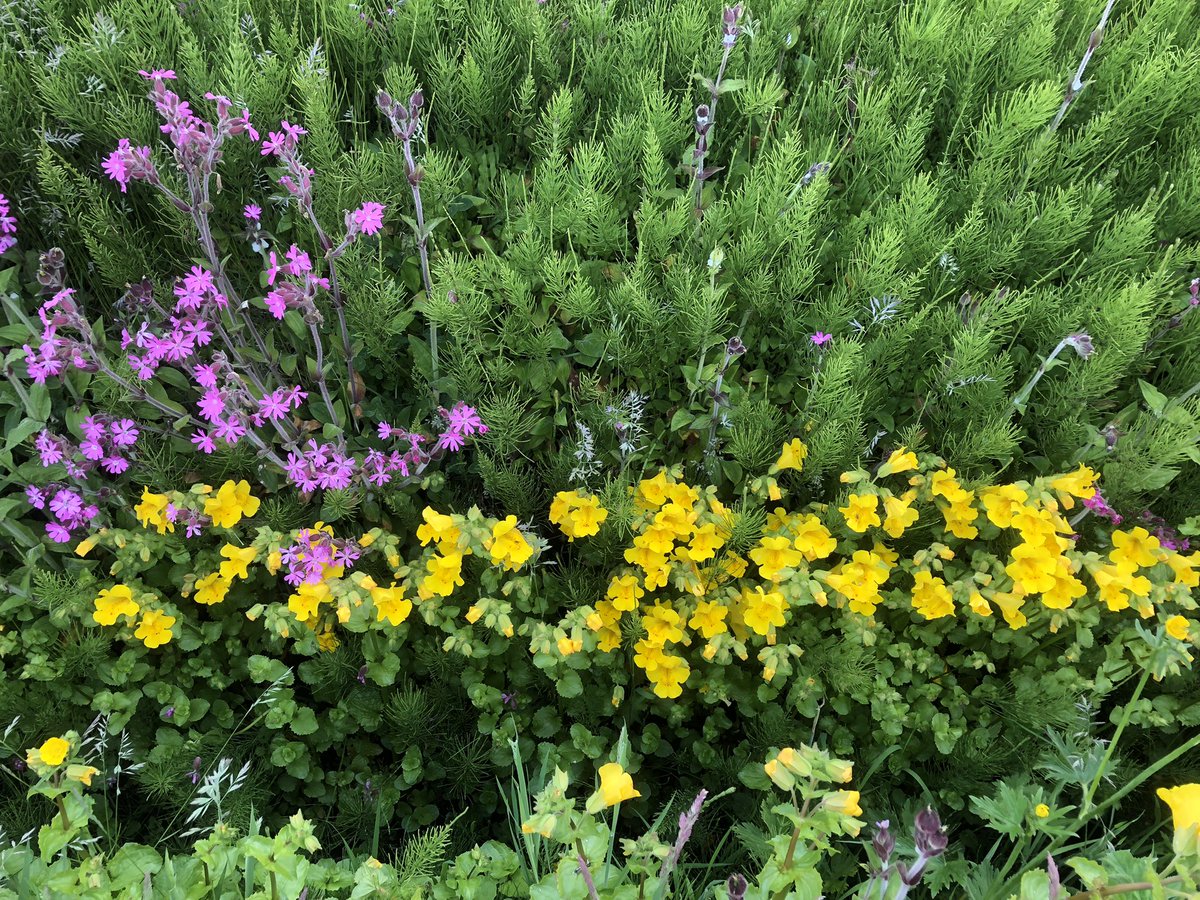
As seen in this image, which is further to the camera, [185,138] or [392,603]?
[392,603]

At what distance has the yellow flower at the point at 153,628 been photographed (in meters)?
1.78

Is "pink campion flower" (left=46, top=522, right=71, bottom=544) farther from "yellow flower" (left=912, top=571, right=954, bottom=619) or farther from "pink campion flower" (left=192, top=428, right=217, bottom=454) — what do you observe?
"yellow flower" (left=912, top=571, right=954, bottom=619)

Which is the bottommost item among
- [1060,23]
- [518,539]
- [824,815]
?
[518,539]

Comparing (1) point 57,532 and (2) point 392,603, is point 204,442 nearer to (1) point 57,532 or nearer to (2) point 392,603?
(1) point 57,532

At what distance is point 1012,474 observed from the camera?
2.13 meters

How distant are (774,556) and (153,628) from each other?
1.40 m

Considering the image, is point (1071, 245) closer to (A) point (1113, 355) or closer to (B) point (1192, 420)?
(A) point (1113, 355)

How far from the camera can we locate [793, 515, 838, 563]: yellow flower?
179cm

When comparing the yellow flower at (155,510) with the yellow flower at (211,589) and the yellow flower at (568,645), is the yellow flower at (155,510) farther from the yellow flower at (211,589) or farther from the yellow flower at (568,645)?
the yellow flower at (568,645)

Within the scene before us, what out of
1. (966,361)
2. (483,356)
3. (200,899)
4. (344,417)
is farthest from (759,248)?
(200,899)

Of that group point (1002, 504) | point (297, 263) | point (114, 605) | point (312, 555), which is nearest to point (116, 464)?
point (114, 605)

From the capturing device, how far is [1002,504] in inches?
70.7

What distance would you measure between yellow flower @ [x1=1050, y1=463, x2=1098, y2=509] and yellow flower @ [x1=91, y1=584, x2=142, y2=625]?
2044 mm

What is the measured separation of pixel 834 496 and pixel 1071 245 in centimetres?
106
